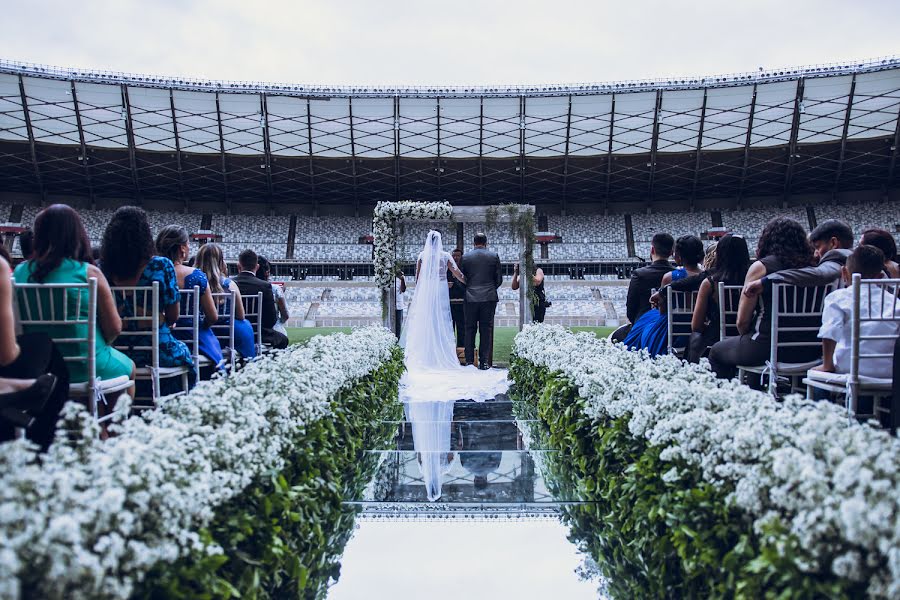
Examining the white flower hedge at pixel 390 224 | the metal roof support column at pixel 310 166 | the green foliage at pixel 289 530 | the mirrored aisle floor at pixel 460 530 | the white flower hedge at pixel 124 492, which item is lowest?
the mirrored aisle floor at pixel 460 530

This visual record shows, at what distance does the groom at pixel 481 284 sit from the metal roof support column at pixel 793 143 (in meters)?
27.6

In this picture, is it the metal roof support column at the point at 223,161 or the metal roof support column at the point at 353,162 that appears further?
the metal roof support column at the point at 223,161

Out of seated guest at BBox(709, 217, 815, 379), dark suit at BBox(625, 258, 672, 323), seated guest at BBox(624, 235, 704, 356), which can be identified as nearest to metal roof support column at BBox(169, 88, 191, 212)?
dark suit at BBox(625, 258, 672, 323)

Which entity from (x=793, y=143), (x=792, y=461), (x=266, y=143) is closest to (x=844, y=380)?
(x=792, y=461)

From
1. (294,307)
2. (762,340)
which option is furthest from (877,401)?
(294,307)

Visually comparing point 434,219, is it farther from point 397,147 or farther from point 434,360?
point 397,147

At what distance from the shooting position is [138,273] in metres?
4.53

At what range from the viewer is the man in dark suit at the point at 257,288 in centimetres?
709

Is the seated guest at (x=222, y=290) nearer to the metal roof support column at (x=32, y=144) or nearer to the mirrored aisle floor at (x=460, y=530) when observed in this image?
the mirrored aisle floor at (x=460, y=530)

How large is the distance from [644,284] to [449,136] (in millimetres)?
30126

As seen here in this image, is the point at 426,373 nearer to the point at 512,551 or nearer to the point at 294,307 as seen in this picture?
the point at 512,551

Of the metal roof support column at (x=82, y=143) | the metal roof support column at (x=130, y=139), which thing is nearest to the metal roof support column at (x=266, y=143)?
the metal roof support column at (x=130, y=139)

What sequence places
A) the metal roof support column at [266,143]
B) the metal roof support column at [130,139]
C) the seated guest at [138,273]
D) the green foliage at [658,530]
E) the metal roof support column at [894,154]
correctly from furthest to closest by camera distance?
the metal roof support column at [266,143] → the metal roof support column at [894,154] → the metal roof support column at [130,139] → the seated guest at [138,273] → the green foliage at [658,530]

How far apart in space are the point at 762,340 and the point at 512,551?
2.22 m
